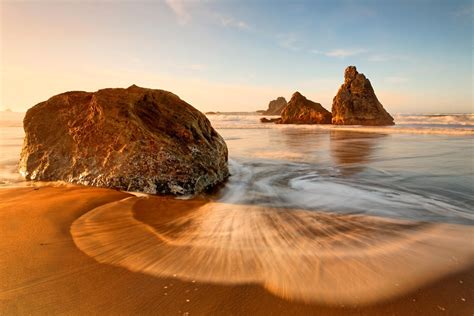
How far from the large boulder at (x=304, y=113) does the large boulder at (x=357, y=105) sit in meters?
2.38

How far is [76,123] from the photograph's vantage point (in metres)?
4.62

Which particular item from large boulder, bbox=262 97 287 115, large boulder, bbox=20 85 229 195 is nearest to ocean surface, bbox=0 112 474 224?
large boulder, bbox=20 85 229 195

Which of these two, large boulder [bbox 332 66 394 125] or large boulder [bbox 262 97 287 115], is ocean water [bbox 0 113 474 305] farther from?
large boulder [bbox 262 97 287 115]

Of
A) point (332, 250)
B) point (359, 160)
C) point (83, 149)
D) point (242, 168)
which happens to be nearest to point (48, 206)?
point (83, 149)

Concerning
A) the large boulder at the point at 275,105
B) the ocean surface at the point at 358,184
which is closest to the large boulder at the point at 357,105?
the ocean surface at the point at 358,184

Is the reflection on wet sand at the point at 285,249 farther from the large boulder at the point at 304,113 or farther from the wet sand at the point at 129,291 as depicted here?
the large boulder at the point at 304,113

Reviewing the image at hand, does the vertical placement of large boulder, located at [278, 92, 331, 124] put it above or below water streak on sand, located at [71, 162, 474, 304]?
above

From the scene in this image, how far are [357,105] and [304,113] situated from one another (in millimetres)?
7336

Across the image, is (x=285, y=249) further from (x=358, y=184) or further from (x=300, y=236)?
(x=358, y=184)

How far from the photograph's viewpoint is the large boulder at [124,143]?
393 centimetres

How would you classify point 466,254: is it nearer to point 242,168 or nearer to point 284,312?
point 284,312

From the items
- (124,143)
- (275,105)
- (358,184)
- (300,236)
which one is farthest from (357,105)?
(275,105)

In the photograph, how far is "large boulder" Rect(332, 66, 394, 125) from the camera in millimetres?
34125

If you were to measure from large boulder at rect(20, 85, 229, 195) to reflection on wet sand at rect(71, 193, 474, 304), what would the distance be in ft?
2.92
